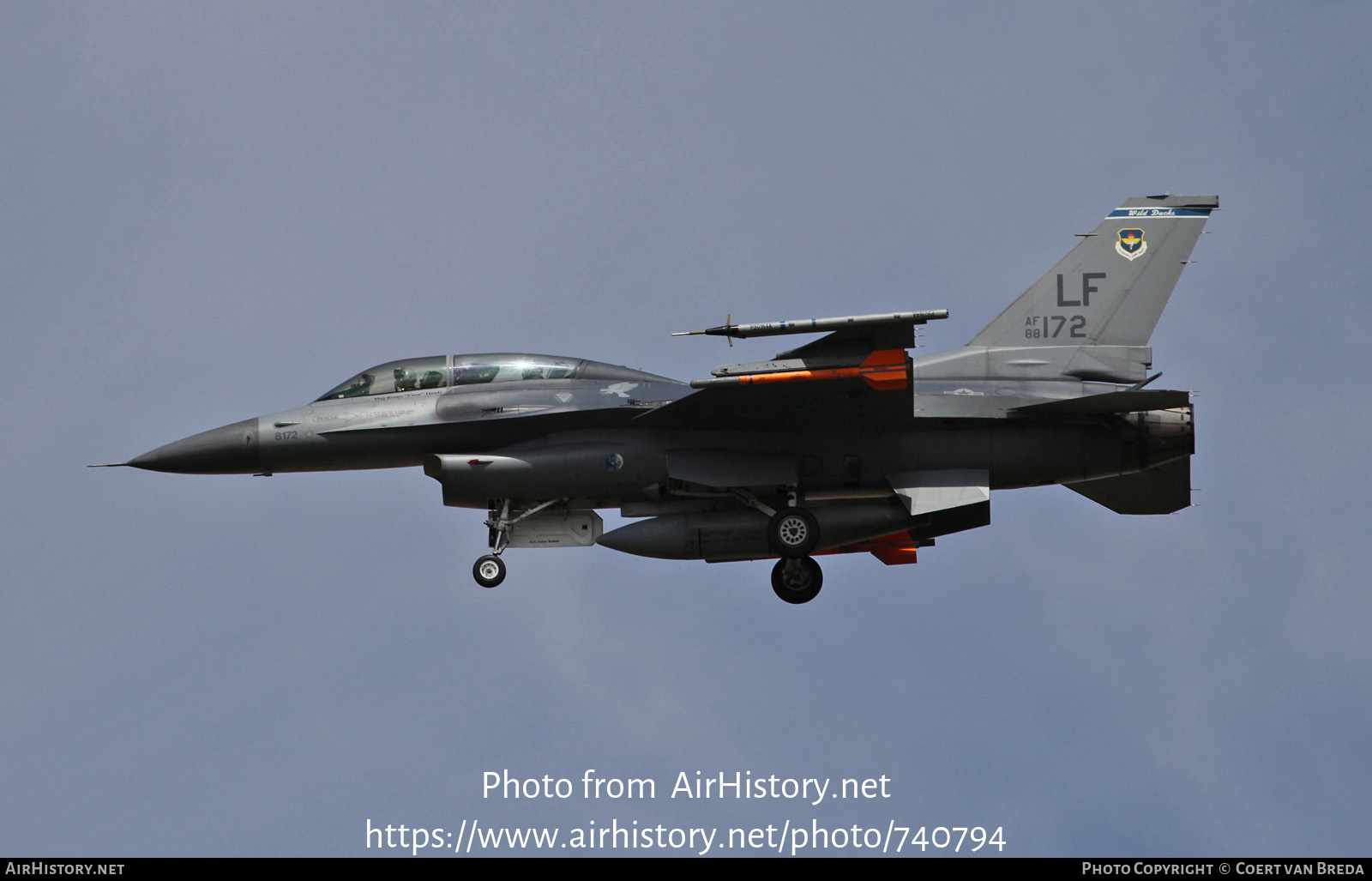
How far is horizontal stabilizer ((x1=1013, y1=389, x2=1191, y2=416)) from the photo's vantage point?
2027 cm

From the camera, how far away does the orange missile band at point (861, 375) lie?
65.7 ft

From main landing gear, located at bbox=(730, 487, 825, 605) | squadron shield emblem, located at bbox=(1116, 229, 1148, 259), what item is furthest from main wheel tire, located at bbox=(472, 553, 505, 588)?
squadron shield emblem, located at bbox=(1116, 229, 1148, 259)

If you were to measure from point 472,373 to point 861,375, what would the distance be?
5376 millimetres

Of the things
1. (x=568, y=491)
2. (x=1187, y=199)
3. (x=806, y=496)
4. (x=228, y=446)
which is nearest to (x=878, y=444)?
(x=806, y=496)

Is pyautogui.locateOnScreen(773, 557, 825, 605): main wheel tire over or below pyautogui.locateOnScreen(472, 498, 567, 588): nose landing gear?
below

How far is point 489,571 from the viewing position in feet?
71.1

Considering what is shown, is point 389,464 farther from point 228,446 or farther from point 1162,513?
point 1162,513

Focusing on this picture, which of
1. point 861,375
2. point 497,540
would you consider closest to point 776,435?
point 861,375

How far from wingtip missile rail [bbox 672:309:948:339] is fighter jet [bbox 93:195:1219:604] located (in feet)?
4.10

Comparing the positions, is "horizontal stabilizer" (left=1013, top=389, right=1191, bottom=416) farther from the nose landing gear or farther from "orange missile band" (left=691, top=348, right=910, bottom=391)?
the nose landing gear

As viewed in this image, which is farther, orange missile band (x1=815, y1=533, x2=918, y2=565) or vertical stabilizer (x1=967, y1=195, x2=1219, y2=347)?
orange missile band (x1=815, y1=533, x2=918, y2=565)

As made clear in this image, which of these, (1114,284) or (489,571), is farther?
(1114,284)

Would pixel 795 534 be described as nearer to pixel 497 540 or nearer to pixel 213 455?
pixel 497 540

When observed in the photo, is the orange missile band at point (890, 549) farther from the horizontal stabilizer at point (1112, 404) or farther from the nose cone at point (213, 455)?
the nose cone at point (213, 455)
